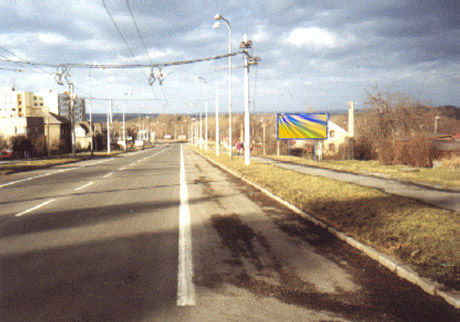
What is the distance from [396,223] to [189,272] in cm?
426

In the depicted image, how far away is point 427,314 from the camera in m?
3.79

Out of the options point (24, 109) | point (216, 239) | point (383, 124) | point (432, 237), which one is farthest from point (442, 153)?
point (24, 109)

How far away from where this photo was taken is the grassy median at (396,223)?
5.03 meters

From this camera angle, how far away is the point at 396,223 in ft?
23.0

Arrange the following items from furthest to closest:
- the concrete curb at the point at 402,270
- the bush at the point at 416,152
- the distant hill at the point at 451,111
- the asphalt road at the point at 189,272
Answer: the distant hill at the point at 451,111 → the bush at the point at 416,152 → the concrete curb at the point at 402,270 → the asphalt road at the point at 189,272

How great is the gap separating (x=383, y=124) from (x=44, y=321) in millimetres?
36970

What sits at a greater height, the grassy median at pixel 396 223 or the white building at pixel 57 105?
the white building at pixel 57 105

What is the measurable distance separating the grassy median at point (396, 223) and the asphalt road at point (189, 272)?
1.47 feet

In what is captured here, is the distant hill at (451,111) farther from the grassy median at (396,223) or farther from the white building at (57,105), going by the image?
the white building at (57,105)

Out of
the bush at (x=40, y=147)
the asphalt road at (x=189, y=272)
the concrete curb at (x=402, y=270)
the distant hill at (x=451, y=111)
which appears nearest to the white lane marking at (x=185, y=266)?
the asphalt road at (x=189, y=272)

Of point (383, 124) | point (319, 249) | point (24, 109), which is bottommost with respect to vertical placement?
point (319, 249)

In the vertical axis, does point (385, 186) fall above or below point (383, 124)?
below

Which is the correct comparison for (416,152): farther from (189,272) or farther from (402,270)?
(189,272)

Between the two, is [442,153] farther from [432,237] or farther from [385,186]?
[432,237]
